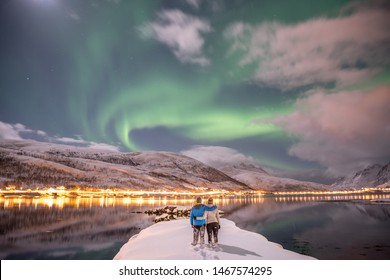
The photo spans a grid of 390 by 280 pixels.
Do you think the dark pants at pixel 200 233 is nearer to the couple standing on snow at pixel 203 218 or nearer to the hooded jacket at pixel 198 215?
the couple standing on snow at pixel 203 218

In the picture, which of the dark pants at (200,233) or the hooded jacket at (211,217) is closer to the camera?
the dark pants at (200,233)

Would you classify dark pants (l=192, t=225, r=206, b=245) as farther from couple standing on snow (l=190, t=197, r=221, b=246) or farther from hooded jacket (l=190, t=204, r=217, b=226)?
hooded jacket (l=190, t=204, r=217, b=226)

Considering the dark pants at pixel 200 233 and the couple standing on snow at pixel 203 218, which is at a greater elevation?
the couple standing on snow at pixel 203 218

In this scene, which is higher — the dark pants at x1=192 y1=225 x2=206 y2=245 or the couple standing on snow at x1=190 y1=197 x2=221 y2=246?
the couple standing on snow at x1=190 y1=197 x2=221 y2=246

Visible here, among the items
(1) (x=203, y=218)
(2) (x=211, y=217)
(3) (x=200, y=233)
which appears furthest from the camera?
(2) (x=211, y=217)

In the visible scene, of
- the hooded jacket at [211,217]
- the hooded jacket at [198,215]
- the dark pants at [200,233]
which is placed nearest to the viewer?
the hooded jacket at [198,215]

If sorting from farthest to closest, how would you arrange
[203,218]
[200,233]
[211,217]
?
[211,217]
[200,233]
[203,218]

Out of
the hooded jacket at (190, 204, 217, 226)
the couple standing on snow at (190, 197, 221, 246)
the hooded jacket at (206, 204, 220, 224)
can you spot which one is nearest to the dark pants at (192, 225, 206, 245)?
the couple standing on snow at (190, 197, 221, 246)

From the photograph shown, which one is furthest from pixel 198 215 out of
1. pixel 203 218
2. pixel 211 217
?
pixel 211 217

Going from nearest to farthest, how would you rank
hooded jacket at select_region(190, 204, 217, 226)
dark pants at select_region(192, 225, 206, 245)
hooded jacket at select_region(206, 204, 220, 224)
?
hooded jacket at select_region(190, 204, 217, 226) < dark pants at select_region(192, 225, 206, 245) < hooded jacket at select_region(206, 204, 220, 224)

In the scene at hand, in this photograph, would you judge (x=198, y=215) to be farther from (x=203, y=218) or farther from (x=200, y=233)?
(x=200, y=233)

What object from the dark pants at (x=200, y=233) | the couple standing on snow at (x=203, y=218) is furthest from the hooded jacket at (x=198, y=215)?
the dark pants at (x=200, y=233)
